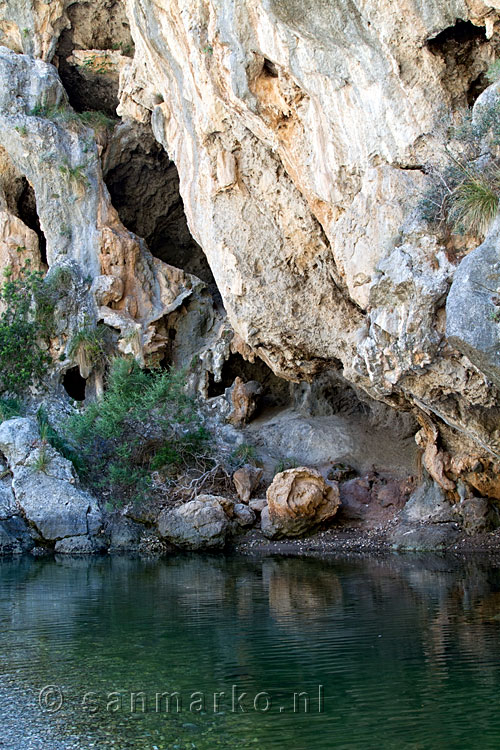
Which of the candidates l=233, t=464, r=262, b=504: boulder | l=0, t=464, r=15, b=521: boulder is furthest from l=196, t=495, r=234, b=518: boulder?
l=0, t=464, r=15, b=521: boulder

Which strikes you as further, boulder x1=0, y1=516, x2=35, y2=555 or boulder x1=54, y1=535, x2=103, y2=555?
boulder x1=0, y1=516, x2=35, y2=555

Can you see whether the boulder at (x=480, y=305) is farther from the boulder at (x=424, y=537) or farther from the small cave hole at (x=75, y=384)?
the small cave hole at (x=75, y=384)

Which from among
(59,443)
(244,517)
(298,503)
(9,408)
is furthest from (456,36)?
(9,408)

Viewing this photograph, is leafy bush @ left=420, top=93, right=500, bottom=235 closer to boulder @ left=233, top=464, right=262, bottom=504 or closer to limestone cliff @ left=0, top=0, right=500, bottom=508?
limestone cliff @ left=0, top=0, right=500, bottom=508

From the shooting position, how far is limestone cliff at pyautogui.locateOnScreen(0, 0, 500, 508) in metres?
12.9

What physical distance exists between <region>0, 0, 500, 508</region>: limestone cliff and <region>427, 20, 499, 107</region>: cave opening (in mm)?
27

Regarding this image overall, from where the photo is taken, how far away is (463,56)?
13156 millimetres

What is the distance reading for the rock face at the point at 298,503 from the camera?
752 inches

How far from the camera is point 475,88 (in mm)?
13359

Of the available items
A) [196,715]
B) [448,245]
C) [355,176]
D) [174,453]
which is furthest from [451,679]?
[174,453]

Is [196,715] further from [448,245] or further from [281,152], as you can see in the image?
[281,152]

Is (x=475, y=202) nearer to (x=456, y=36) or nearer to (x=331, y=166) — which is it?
(x=456, y=36)

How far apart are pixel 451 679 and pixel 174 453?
1519 cm

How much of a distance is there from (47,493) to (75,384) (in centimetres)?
821
